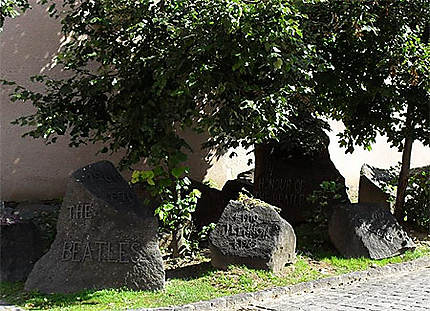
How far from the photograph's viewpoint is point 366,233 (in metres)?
7.74

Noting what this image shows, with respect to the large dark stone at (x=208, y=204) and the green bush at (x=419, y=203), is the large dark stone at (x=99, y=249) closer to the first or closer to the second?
the large dark stone at (x=208, y=204)

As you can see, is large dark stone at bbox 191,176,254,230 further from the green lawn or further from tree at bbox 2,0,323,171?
tree at bbox 2,0,323,171

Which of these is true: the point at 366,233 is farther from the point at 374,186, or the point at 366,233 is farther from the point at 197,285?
the point at 197,285

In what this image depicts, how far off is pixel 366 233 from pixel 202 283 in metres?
2.38

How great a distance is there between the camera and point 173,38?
6.68 metres

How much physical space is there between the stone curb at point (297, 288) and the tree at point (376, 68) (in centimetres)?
172

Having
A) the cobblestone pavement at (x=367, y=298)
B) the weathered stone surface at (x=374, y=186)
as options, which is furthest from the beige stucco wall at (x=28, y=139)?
the weathered stone surface at (x=374, y=186)

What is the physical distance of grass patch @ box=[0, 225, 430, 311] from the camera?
5.88 m

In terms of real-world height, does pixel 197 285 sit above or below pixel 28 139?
below

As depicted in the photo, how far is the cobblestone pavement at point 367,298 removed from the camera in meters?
6.07

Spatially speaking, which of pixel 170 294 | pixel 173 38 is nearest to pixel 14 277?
pixel 170 294

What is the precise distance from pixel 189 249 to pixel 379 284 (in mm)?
2233

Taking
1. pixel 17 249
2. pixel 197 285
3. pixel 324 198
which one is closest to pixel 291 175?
pixel 324 198

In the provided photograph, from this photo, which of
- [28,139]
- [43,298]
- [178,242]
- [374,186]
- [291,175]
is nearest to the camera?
[43,298]
